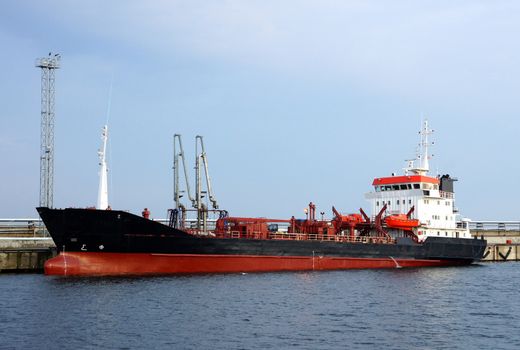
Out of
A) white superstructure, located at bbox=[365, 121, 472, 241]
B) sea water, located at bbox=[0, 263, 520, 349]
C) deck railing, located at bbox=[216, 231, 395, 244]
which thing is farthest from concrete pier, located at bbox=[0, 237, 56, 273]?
white superstructure, located at bbox=[365, 121, 472, 241]

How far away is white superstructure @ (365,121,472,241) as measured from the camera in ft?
164

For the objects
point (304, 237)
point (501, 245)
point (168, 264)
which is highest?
point (304, 237)

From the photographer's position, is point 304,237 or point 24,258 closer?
point 24,258

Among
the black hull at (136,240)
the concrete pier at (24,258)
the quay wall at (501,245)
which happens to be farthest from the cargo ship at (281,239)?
the quay wall at (501,245)

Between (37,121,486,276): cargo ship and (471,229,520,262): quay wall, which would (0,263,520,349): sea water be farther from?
(471,229,520,262): quay wall

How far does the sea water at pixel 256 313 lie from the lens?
22062mm

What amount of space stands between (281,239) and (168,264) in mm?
7671

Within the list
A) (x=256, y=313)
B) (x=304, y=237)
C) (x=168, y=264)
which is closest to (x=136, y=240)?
(x=168, y=264)

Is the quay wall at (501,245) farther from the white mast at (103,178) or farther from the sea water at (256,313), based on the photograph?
the white mast at (103,178)

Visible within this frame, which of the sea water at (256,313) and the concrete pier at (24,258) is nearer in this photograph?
the sea water at (256,313)

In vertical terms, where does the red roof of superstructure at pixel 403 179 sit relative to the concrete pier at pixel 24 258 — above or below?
above

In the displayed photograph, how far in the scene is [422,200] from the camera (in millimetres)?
49875

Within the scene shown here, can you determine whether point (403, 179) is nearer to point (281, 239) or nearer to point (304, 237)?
point (304, 237)

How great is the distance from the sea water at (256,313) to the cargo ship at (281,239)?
1503 mm
